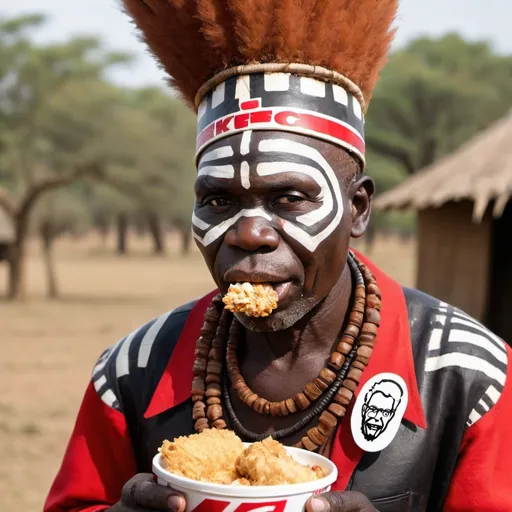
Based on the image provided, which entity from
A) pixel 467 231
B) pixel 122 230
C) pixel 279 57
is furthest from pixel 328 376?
pixel 122 230

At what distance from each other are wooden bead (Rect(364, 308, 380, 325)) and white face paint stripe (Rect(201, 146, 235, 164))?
24.7 inches

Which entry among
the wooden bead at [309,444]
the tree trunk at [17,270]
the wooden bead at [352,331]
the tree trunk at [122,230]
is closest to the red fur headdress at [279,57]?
the wooden bead at [352,331]

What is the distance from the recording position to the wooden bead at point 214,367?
2269 millimetres

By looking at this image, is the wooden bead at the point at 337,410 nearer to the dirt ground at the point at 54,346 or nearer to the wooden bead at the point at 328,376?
the wooden bead at the point at 328,376

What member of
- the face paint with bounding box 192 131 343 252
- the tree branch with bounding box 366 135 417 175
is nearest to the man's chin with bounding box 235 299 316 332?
the face paint with bounding box 192 131 343 252

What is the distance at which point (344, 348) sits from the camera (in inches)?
85.2

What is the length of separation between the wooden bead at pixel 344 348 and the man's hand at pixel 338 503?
552mm

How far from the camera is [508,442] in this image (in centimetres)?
200

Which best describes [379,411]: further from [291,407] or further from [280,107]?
[280,107]

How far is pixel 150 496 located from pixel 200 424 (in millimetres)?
521

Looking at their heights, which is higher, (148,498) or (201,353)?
(201,353)

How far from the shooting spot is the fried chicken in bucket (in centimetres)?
154

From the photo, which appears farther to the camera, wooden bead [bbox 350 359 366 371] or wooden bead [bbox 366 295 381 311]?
wooden bead [bbox 366 295 381 311]

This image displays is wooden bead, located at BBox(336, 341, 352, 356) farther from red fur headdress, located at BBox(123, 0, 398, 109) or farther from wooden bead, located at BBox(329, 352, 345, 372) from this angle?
→ red fur headdress, located at BBox(123, 0, 398, 109)
